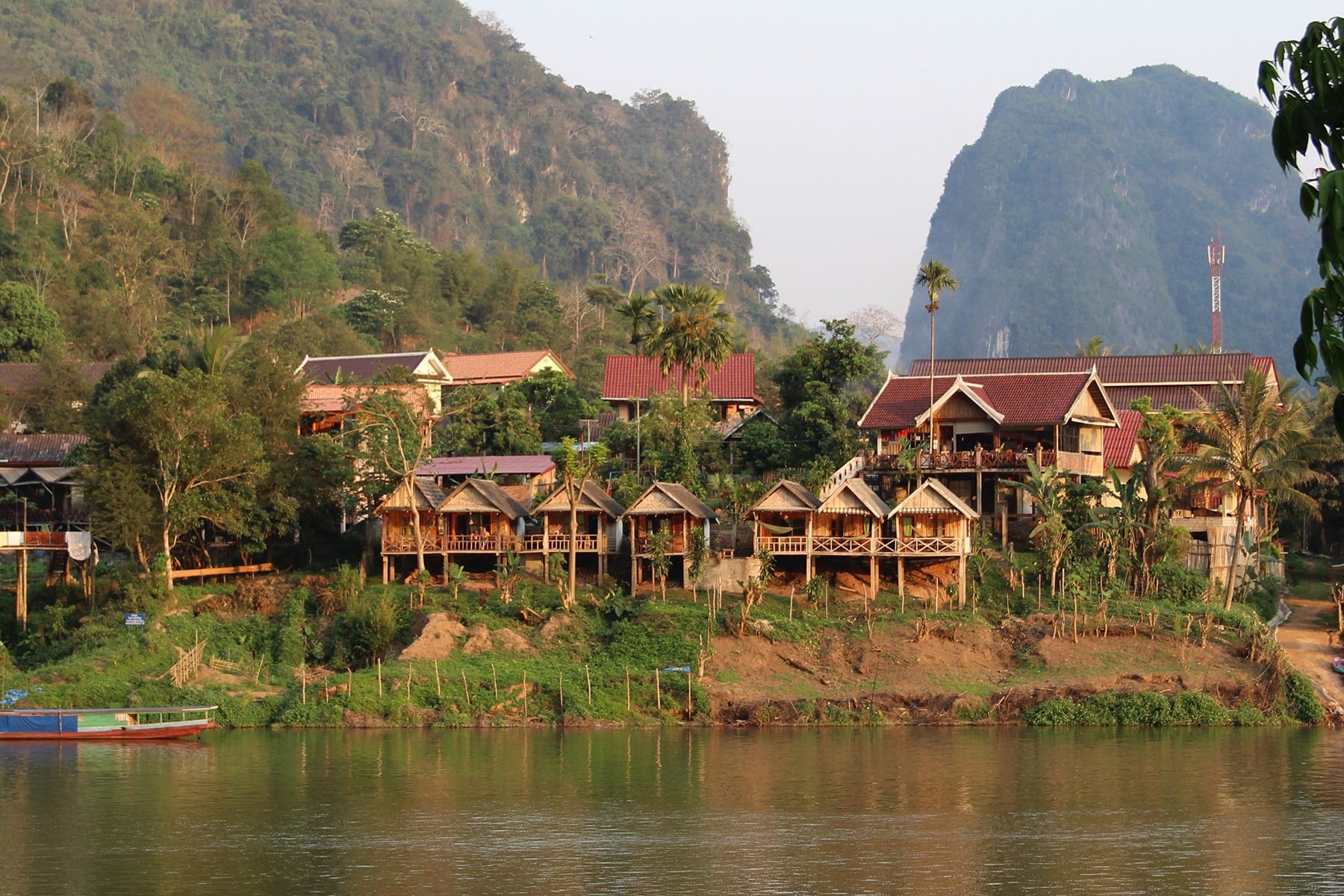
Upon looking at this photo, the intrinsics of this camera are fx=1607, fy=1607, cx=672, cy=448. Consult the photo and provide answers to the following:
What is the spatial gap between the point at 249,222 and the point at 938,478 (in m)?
66.6

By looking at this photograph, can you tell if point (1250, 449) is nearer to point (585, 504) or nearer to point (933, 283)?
point (933, 283)

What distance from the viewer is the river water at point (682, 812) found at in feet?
84.9

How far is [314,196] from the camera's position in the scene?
16650cm

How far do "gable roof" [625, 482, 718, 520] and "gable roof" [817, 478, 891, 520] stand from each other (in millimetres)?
3699

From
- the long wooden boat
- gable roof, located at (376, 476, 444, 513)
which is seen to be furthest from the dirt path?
the long wooden boat

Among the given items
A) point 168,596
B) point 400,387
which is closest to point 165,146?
point 400,387

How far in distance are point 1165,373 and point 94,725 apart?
41395 millimetres

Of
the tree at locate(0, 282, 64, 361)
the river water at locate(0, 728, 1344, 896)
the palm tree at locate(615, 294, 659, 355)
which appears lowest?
the river water at locate(0, 728, 1344, 896)

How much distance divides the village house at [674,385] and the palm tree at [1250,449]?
71.9 ft

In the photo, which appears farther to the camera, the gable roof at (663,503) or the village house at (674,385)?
the village house at (674,385)

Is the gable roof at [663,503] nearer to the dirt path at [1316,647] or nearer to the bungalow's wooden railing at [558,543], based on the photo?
the bungalow's wooden railing at [558,543]

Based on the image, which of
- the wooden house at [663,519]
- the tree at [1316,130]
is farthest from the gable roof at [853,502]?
the tree at [1316,130]

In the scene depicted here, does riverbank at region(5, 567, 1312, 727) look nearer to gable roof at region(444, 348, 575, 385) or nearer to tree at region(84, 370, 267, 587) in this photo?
tree at region(84, 370, 267, 587)

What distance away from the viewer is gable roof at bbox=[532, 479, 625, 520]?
47969 millimetres
